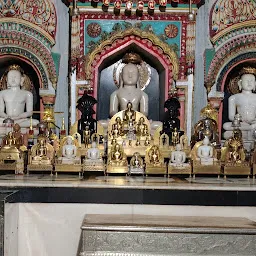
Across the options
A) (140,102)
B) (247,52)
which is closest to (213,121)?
(140,102)

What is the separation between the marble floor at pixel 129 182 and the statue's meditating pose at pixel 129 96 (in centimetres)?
211

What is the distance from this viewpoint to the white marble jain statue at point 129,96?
6367mm

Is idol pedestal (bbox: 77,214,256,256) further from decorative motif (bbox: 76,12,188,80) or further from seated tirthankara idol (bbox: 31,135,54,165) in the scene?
decorative motif (bbox: 76,12,188,80)

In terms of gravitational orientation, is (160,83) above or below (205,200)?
above

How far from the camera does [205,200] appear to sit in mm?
3730

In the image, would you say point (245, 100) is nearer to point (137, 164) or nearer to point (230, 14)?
point (230, 14)

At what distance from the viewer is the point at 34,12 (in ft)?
21.9

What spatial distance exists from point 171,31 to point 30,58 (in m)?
2.06

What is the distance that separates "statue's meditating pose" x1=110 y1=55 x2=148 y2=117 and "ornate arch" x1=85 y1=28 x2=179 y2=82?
32cm

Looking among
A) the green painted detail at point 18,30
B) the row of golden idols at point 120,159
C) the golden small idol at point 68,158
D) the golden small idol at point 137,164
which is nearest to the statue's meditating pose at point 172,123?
the row of golden idols at point 120,159

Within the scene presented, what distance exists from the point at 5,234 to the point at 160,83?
4.25 meters

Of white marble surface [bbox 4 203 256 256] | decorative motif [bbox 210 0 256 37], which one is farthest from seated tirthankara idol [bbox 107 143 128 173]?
decorative motif [bbox 210 0 256 37]

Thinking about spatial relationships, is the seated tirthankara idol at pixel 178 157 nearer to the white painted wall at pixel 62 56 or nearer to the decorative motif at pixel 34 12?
the white painted wall at pixel 62 56

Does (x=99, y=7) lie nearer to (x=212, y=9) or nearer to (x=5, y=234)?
(x=212, y=9)
